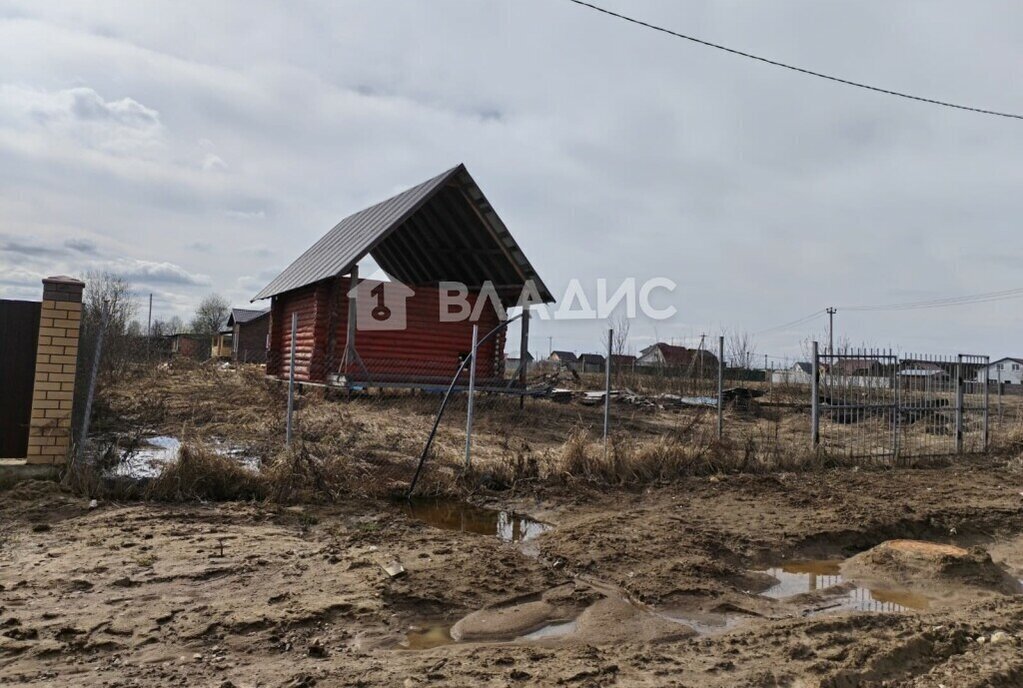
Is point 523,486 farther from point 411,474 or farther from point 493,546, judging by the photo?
point 493,546

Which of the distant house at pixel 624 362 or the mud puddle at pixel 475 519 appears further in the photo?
the distant house at pixel 624 362

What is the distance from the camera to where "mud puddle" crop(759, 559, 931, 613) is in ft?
15.4

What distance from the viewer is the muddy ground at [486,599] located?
11.0 feet

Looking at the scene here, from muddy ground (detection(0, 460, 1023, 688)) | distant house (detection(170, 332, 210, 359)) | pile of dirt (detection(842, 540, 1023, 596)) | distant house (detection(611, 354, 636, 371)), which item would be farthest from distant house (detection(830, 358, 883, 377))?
distant house (detection(170, 332, 210, 359))

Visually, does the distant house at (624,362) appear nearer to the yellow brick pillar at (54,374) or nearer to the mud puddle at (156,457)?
the mud puddle at (156,457)

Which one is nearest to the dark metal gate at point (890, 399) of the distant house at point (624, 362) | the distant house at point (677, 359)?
the distant house at point (677, 359)

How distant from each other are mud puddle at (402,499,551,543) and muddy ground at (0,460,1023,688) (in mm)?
103

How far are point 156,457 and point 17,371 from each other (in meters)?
1.69

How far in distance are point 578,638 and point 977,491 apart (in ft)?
24.7

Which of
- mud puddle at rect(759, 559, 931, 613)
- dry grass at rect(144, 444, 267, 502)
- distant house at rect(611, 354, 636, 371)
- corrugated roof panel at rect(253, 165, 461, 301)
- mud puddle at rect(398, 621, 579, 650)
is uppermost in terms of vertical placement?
corrugated roof panel at rect(253, 165, 461, 301)

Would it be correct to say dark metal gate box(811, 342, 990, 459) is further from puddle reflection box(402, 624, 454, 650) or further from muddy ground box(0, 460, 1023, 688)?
puddle reflection box(402, 624, 454, 650)

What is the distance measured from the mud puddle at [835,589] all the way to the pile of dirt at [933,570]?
15 cm

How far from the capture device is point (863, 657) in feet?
11.7

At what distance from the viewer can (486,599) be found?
4422 millimetres
